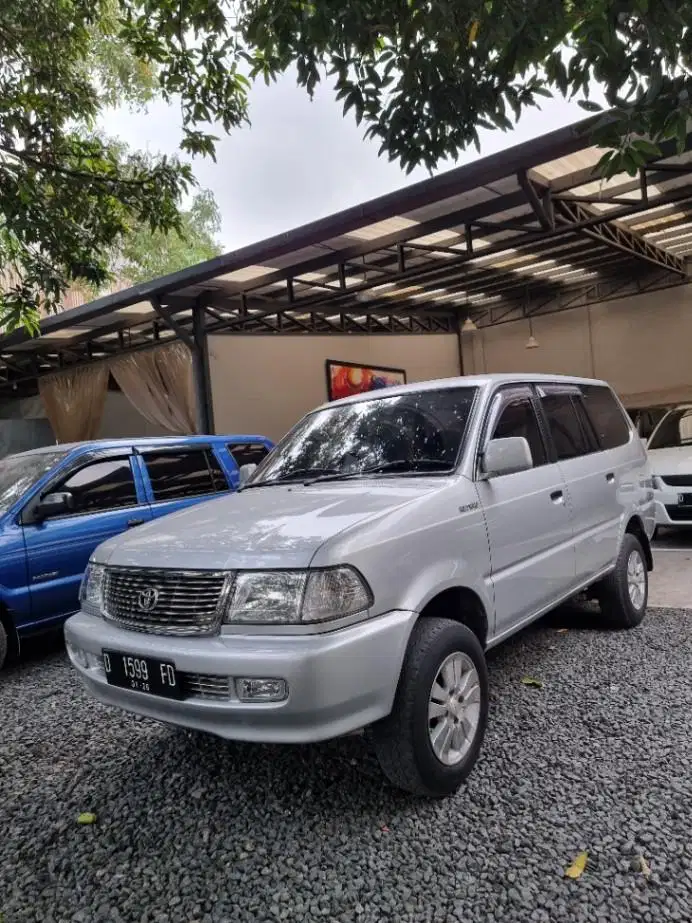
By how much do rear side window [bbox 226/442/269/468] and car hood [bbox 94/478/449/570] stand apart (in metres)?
3.11

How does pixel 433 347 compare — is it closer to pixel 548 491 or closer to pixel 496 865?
pixel 548 491

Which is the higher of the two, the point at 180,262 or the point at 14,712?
the point at 180,262

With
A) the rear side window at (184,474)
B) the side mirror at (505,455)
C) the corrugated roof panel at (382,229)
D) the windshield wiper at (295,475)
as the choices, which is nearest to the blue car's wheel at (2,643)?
the rear side window at (184,474)

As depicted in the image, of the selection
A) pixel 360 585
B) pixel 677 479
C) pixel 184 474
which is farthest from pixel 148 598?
Answer: pixel 677 479

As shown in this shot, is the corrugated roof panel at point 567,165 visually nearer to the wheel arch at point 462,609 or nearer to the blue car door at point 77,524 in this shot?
the blue car door at point 77,524

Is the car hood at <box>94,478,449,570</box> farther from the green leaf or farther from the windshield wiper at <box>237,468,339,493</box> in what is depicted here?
the green leaf

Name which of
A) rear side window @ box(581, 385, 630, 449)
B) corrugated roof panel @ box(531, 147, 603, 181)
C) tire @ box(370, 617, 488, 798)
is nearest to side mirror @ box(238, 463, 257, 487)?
tire @ box(370, 617, 488, 798)

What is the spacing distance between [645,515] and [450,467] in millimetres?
2554

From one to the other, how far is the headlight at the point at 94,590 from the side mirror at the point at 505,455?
181cm

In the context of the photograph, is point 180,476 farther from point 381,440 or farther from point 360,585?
point 360,585

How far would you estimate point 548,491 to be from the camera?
3.52 metres

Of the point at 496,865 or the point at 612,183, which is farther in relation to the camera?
the point at 612,183

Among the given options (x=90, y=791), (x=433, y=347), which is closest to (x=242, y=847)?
(x=90, y=791)

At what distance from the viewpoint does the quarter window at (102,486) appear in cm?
500
